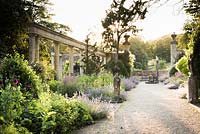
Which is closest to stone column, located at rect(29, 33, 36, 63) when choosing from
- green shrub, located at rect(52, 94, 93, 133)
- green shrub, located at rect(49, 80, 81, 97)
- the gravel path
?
green shrub, located at rect(49, 80, 81, 97)

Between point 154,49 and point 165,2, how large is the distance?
55357 millimetres

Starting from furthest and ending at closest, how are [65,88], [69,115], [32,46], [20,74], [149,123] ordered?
[65,88], [32,46], [149,123], [20,74], [69,115]

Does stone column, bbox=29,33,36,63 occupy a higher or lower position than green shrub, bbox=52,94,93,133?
higher

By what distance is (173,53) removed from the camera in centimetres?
3709

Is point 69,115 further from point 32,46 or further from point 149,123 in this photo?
point 32,46

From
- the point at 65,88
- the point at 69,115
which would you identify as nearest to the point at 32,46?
the point at 65,88

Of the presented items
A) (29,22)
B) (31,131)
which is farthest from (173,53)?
(31,131)

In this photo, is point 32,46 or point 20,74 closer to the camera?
point 20,74

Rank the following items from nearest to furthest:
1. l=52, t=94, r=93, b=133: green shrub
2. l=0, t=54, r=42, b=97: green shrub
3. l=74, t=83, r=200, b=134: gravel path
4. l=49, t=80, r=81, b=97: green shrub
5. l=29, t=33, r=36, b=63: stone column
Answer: l=52, t=94, r=93, b=133: green shrub < l=74, t=83, r=200, b=134: gravel path < l=0, t=54, r=42, b=97: green shrub < l=29, t=33, r=36, b=63: stone column < l=49, t=80, r=81, b=97: green shrub

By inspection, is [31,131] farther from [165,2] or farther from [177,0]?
[177,0]

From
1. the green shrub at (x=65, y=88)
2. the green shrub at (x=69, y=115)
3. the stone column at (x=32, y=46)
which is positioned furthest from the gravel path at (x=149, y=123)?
the stone column at (x=32, y=46)

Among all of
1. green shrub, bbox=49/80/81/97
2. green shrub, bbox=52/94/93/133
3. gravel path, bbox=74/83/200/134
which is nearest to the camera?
green shrub, bbox=52/94/93/133

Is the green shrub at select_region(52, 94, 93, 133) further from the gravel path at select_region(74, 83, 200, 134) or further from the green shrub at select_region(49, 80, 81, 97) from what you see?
the green shrub at select_region(49, 80, 81, 97)

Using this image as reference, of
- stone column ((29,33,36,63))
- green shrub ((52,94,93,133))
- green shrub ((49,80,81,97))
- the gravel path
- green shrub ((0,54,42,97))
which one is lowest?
the gravel path
